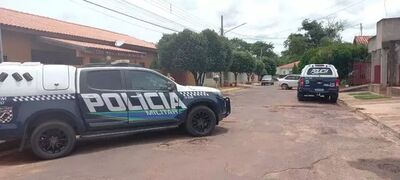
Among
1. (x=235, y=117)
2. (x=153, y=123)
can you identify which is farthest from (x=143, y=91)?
(x=235, y=117)

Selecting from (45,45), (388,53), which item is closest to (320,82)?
(388,53)

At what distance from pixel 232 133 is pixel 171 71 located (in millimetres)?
21171

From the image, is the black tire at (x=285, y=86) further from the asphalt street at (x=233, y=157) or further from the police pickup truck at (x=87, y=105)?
the police pickup truck at (x=87, y=105)

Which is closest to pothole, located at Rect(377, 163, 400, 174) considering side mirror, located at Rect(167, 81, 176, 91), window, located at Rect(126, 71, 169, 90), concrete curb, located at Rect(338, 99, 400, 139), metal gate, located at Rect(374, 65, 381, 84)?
concrete curb, located at Rect(338, 99, 400, 139)

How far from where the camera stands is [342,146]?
30.6ft

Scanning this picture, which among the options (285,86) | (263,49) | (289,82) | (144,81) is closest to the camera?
(144,81)

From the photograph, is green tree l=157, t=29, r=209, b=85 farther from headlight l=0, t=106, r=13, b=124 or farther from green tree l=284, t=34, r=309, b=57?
green tree l=284, t=34, r=309, b=57

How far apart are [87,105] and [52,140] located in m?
0.98

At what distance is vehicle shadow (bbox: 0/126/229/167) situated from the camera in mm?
8781

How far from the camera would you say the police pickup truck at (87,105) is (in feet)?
27.9

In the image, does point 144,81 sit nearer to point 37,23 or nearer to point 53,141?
point 53,141

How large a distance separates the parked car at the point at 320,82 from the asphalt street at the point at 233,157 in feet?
31.7

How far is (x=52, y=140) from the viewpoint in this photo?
8.80m

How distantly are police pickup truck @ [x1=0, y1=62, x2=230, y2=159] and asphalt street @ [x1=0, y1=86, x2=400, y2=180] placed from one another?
400mm
